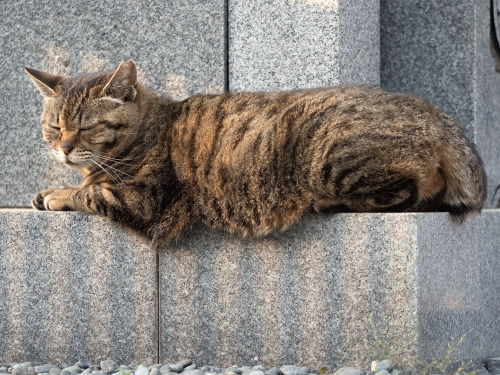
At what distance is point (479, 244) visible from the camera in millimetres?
3816

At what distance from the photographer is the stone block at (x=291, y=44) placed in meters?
4.31

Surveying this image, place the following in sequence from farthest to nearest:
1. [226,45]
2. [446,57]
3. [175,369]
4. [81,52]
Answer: [446,57] → [81,52] → [226,45] → [175,369]

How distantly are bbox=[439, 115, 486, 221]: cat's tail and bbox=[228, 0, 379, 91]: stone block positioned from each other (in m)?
1.13

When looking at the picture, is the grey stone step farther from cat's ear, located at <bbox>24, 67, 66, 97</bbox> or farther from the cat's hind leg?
cat's ear, located at <bbox>24, 67, 66, 97</bbox>

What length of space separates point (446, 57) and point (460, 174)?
199cm

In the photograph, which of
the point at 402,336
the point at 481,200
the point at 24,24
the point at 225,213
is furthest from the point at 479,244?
the point at 24,24

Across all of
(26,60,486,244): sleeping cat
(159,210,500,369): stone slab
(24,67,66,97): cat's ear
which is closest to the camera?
(159,210,500,369): stone slab

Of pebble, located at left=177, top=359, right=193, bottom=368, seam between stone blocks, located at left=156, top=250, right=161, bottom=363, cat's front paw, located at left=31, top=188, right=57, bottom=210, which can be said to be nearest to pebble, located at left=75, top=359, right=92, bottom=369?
seam between stone blocks, located at left=156, top=250, right=161, bottom=363

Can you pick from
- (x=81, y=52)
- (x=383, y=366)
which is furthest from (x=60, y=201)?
(x=383, y=366)

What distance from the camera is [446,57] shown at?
506 cm

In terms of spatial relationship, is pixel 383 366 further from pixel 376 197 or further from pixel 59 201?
pixel 59 201

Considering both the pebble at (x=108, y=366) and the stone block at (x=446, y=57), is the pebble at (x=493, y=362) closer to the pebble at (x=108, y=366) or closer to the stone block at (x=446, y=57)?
the stone block at (x=446, y=57)

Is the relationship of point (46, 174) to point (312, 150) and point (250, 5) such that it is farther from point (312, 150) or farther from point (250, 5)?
point (312, 150)

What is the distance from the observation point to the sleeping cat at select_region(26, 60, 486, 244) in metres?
3.26
